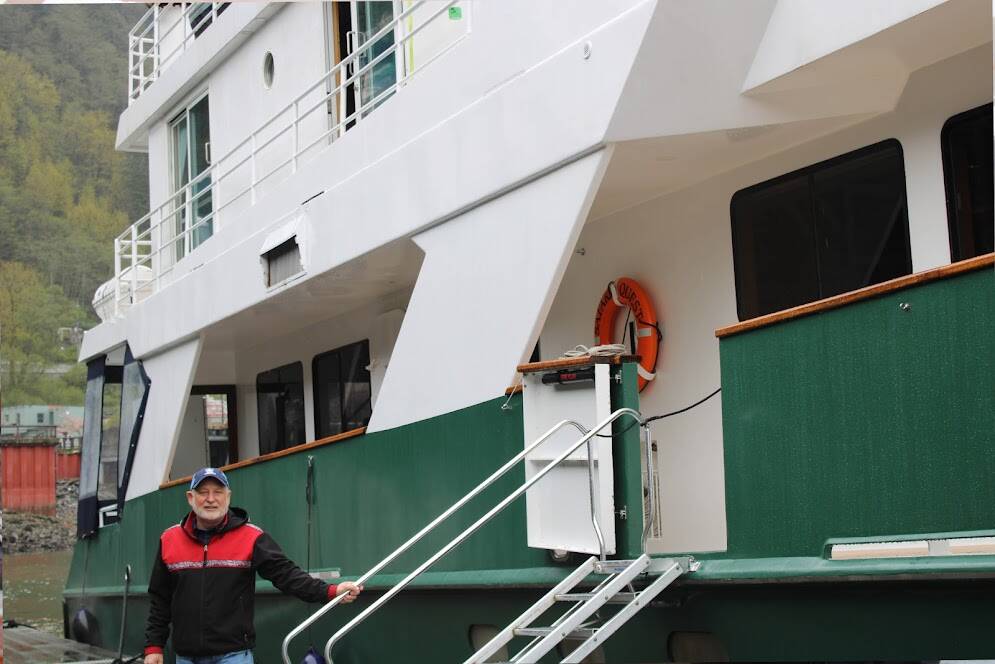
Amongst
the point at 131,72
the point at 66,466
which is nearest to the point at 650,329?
the point at 131,72

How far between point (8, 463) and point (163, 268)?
42501 mm

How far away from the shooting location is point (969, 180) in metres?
5.59

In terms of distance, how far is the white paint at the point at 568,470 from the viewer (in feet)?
18.0

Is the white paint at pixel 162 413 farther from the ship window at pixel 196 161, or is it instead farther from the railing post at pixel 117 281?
the ship window at pixel 196 161

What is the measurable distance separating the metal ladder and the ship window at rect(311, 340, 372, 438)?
4.97 meters

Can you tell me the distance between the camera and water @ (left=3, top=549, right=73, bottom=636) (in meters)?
20.6

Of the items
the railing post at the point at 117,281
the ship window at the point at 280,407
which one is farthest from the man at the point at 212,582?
the railing post at the point at 117,281

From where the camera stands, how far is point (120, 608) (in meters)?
11.5

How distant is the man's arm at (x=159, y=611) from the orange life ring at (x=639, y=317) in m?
2.66

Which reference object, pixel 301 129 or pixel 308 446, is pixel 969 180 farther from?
pixel 301 129

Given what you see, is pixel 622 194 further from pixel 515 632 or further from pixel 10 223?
pixel 10 223

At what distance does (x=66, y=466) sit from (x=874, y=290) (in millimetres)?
54378

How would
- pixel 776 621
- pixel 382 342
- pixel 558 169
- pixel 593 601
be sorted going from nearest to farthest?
pixel 776 621 < pixel 593 601 < pixel 558 169 < pixel 382 342

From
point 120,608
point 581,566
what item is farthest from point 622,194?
point 120,608
